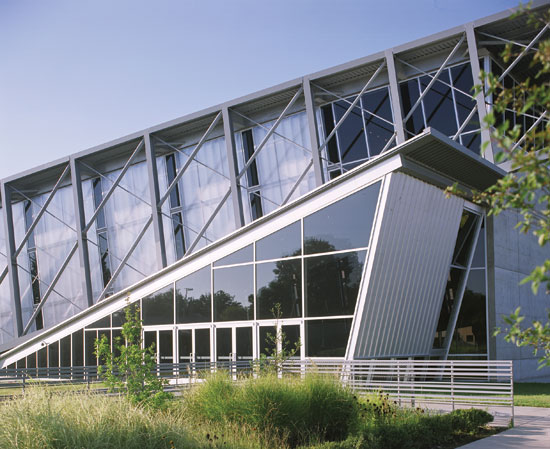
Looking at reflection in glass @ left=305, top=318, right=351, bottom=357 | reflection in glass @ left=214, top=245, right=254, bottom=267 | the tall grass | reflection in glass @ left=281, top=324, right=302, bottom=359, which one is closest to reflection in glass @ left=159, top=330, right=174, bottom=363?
reflection in glass @ left=214, top=245, right=254, bottom=267

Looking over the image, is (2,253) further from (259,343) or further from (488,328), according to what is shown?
(488,328)

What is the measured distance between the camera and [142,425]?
805 cm

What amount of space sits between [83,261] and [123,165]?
19.5 ft

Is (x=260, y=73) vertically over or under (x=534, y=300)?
over

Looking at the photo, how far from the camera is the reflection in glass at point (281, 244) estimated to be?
65.2ft

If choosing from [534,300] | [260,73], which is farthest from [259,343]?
[260,73]

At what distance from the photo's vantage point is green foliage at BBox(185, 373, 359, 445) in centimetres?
1005

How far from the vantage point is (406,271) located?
62.4 ft

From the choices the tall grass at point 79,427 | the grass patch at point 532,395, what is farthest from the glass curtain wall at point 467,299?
the tall grass at point 79,427

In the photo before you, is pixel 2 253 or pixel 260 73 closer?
pixel 260 73

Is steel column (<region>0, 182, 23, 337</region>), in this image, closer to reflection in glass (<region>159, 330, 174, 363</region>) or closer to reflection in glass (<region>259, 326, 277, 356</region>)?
reflection in glass (<region>159, 330, 174, 363</region>)

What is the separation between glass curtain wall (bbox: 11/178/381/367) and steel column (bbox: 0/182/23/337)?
53.8 feet

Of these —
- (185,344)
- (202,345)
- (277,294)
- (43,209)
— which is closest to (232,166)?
(185,344)

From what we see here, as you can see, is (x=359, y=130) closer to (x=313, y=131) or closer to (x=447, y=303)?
(x=313, y=131)
